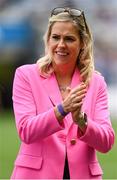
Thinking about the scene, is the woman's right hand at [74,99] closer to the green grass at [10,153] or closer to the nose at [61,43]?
the nose at [61,43]

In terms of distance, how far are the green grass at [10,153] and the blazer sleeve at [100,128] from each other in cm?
388

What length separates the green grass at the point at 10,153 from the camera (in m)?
7.63

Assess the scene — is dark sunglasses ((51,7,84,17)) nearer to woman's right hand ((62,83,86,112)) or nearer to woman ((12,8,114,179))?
woman ((12,8,114,179))

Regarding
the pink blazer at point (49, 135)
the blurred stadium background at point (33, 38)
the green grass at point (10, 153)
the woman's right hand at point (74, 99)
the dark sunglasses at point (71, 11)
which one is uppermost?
the dark sunglasses at point (71, 11)

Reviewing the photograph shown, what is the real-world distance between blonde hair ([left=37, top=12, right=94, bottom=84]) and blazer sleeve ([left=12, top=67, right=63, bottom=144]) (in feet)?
0.52

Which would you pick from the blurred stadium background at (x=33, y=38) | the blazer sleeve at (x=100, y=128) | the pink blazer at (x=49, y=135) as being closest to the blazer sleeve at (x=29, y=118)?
the pink blazer at (x=49, y=135)

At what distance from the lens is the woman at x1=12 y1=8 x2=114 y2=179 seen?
3090 millimetres

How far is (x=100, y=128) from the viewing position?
316cm

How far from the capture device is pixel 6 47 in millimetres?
13117

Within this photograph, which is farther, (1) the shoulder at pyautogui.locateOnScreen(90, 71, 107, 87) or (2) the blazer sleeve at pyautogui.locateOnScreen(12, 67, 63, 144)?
(1) the shoulder at pyautogui.locateOnScreen(90, 71, 107, 87)

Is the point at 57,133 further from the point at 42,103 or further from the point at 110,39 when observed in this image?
the point at 110,39

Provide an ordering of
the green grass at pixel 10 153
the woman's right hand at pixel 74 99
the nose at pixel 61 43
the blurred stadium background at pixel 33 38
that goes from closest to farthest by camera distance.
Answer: the woman's right hand at pixel 74 99 < the nose at pixel 61 43 < the green grass at pixel 10 153 < the blurred stadium background at pixel 33 38

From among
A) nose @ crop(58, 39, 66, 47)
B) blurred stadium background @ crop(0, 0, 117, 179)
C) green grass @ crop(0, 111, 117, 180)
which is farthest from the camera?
blurred stadium background @ crop(0, 0, 117, 179)

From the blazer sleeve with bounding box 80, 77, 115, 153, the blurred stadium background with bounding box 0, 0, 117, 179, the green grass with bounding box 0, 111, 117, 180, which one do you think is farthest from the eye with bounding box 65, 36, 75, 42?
the blurred stadium background with bounding box 0, 0, 117, 179
